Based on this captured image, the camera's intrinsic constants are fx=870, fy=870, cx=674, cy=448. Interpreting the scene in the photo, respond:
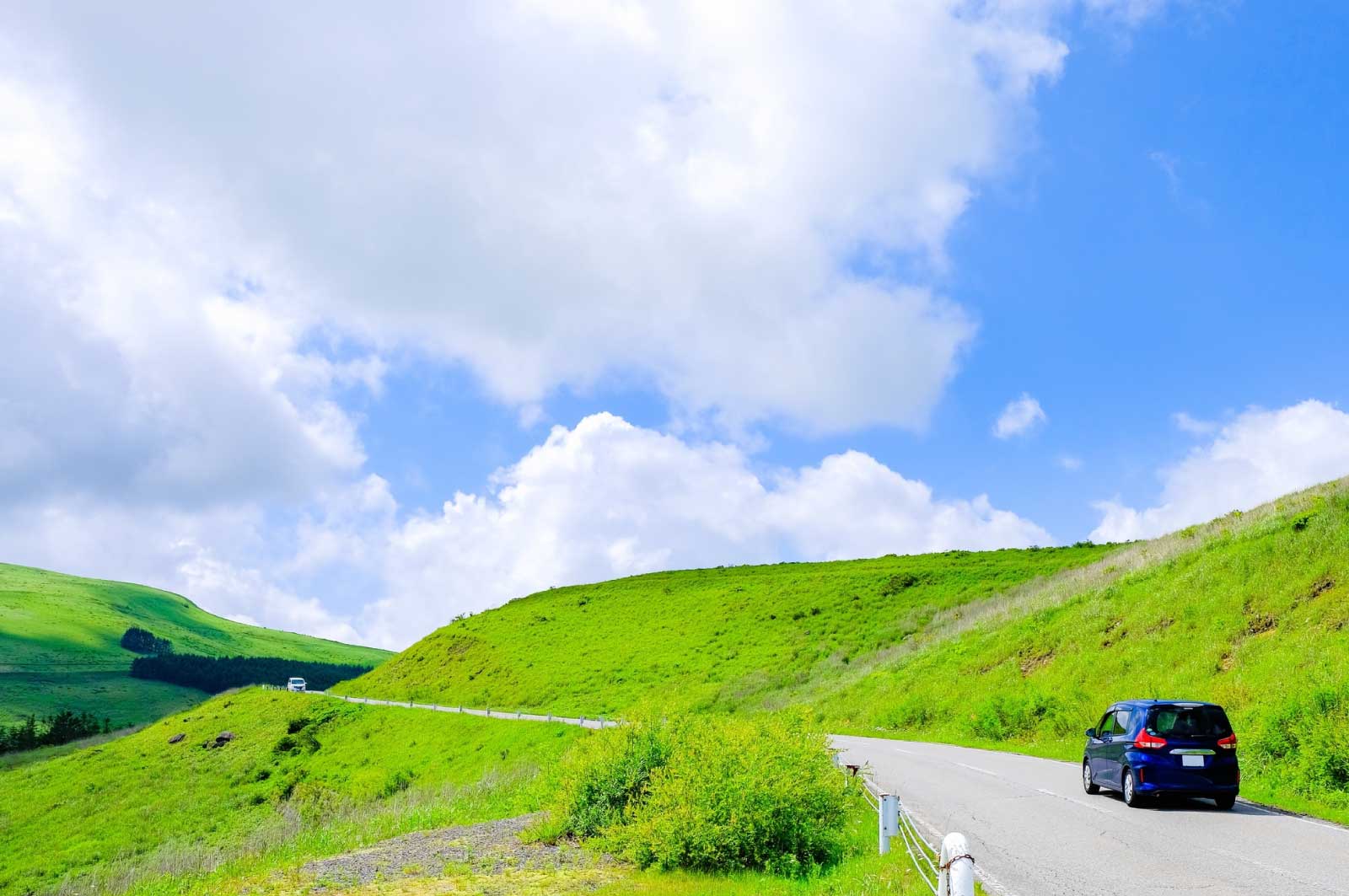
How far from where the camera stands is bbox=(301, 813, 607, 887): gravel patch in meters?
13.2

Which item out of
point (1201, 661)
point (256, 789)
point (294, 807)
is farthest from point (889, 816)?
point (256, 789)

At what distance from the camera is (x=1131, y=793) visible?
14.5 m

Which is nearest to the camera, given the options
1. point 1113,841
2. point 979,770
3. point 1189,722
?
point 1113,841

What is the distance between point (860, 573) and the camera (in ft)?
258

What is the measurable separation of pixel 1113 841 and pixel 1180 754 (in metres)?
3.59

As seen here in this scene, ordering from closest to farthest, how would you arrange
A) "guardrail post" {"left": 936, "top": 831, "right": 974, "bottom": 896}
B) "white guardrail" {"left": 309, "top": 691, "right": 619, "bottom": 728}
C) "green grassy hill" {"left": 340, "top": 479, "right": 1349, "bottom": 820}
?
1. "guardrail post" {"left": 936, "top": 831, "right": 974, "bottom": 896}
2. "green grassy hill" {"left": 340, "top": 479, "right": 1349, "bottom": 820}
3. "white guardrail" {"left": 309, "top": 691, "right": 619, "bottom": 728}

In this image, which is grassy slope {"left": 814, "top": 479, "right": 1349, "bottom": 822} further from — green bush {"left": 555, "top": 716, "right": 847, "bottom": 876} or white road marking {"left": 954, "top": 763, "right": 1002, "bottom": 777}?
green bush {"left": 555, "top": 716, "right": 847, "bottom": 876}

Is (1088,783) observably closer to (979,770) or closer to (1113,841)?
(979,770)

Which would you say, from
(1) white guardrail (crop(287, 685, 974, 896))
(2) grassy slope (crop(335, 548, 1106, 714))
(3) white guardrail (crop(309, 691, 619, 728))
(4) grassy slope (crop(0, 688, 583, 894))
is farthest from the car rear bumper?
(2) grassy slope (crop(335, 548, 1106, 714))

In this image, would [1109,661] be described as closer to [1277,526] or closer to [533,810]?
[1277,526]

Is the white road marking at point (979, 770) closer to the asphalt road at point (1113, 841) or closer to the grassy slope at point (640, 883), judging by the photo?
the asphalt road at point (1113, 841)

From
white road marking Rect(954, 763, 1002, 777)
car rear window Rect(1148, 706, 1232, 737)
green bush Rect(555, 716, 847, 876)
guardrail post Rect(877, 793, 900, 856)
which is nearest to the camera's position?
guardrail post Rect(877, 793, 900, 856)

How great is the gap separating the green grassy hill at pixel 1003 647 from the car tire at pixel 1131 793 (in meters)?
2.68

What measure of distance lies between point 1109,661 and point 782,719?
18.1 m
